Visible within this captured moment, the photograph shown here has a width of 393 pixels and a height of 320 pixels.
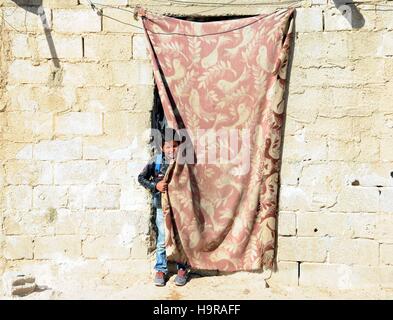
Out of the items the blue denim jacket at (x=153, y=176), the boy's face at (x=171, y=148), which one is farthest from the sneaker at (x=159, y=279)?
the boy's face at (x=171, y=148)

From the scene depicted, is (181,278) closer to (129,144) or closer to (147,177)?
(147,177)

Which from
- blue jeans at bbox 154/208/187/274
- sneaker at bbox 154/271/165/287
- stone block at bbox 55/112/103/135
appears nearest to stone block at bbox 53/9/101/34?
stone block at bbox 55/112/103/135

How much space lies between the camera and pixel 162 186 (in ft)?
14.1

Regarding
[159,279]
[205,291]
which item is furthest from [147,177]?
[205,291]

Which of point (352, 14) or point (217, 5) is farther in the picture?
point (217, 5)

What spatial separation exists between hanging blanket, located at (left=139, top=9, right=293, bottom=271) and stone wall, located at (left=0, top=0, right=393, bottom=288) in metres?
0.16

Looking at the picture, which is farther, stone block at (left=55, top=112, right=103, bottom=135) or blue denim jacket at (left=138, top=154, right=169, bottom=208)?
stone block at (left=55, top=112, right=103, bottom=135)

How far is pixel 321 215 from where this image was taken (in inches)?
172

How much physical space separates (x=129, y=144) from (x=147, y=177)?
0.38 m

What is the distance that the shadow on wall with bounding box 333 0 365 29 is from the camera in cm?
425

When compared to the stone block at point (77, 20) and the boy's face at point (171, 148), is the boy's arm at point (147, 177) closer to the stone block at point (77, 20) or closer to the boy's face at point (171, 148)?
the boy's face at point (171, 148)

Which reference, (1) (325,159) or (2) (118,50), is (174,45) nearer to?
(2) (118,50)

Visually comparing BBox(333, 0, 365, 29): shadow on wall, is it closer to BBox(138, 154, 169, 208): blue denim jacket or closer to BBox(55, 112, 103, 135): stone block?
BBox(138, 154, 169, 208): blue denim jacket

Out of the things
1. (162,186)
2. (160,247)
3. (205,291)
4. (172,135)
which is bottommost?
(205,291)
